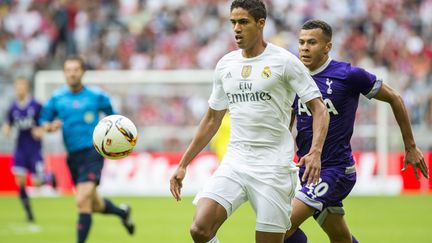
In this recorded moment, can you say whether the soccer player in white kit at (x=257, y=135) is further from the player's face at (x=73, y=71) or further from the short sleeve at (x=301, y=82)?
the player's face at (x=73, y=71)

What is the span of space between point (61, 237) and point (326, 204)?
617cm

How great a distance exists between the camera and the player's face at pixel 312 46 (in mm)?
8094

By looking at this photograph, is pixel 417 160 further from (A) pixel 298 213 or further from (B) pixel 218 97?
(B) pixel 218 97

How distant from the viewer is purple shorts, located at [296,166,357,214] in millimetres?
7980

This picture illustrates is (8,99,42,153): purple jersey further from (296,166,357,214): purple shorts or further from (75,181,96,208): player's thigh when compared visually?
(296,166,357,214): purple shorts

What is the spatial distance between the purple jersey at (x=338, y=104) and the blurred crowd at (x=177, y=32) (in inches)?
664

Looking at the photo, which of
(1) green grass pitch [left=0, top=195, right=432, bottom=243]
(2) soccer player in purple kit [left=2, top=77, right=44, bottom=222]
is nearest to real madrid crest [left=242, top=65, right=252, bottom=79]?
(1) green grass pitch [left=0, top=195, right=432, bottom=243]

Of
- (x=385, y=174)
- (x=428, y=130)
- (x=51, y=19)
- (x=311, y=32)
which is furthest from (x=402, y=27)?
(x=311, y=32)

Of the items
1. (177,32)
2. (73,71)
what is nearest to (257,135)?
(73,71)

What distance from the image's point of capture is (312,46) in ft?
26.6

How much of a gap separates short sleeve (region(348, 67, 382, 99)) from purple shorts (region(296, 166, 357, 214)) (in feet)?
2.39

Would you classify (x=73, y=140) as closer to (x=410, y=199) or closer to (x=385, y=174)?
(x=410, y=199)

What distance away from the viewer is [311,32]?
812 centimetres

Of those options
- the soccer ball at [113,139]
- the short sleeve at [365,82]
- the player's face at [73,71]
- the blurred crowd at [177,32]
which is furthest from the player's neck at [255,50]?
the blurred crowd at [177,32]
